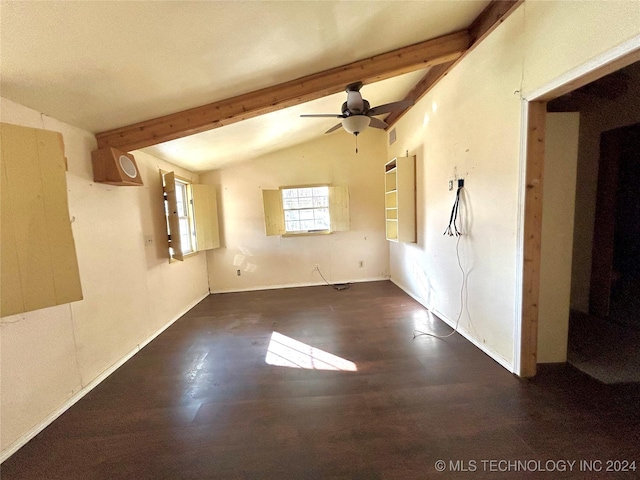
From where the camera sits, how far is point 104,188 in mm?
2457

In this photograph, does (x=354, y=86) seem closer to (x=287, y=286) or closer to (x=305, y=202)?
(x=305, y=202)

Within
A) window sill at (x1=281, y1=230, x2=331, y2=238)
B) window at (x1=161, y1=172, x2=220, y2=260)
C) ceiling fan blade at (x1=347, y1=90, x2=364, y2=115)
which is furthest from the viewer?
window sill at (x1=281, y1=230, x2=331, y2=238)

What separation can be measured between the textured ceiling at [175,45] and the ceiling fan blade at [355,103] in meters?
0.30

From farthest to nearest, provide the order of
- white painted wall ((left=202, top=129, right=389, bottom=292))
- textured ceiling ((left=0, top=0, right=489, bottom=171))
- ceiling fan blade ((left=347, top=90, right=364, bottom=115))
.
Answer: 1. white painted wall ((left=202, top=129, right=389, bottom=292))
2. ceiling fan blade ((left=347, top=90, right=364, bottom=115))
3. textured ceiling ((left=0, top=0, right=489, bottom=171))

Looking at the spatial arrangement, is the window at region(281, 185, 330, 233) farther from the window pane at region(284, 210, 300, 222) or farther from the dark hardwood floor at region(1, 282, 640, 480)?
the dark hardwood floor at region(1, 282, 640, 480)

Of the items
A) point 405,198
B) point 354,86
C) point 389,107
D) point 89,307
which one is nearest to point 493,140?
point 389,107

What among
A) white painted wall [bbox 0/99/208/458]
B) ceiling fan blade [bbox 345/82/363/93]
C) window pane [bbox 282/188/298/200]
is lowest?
white painted wall [bbox 0/99/208/458]

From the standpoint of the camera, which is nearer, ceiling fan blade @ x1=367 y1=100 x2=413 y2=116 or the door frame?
the door frame

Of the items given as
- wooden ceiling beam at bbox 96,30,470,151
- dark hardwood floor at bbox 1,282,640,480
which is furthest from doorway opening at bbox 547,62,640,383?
wooden ceiling beam at bbox 96,30,470,151

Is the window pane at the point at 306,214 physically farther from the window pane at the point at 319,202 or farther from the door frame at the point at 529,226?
the door frame at the point at 529,226

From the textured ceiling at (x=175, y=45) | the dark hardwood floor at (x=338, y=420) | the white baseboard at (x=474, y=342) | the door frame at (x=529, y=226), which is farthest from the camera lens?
the white baseboard at (x=474, y=342)

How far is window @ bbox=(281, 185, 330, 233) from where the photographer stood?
16.7ft

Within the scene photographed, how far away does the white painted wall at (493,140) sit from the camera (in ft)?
4.95

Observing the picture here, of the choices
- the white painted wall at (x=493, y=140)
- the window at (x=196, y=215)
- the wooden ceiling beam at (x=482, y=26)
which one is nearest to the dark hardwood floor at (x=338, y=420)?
the white painted wall at (x=493, y=140)
